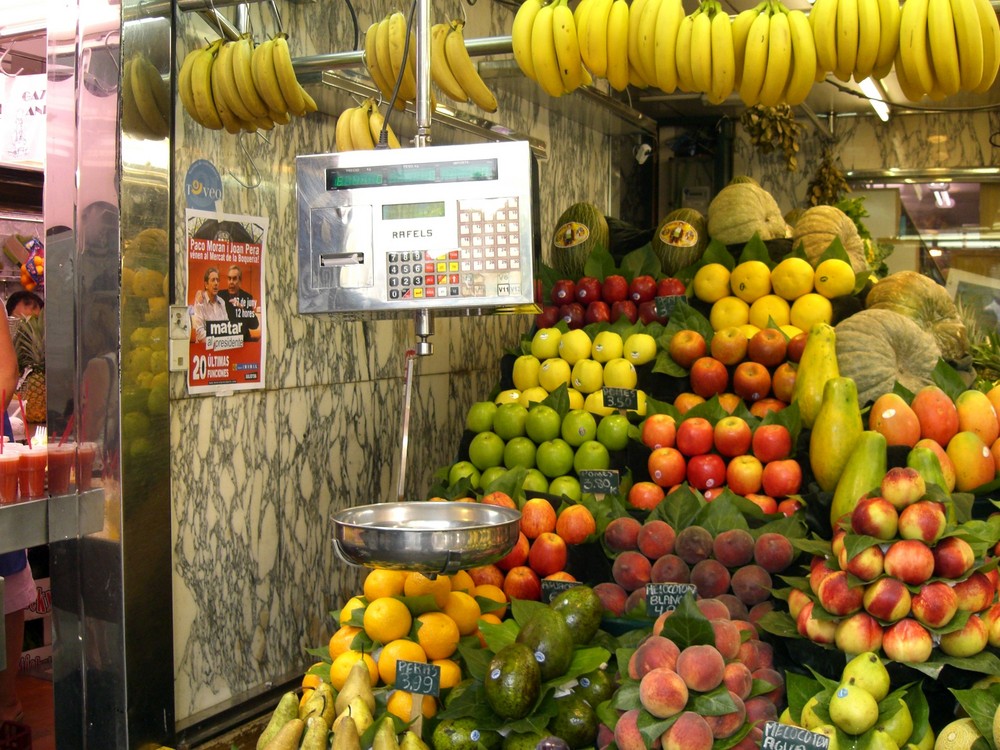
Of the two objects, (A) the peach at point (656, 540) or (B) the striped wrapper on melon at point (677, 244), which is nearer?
(A) the peach at point (656, 540)

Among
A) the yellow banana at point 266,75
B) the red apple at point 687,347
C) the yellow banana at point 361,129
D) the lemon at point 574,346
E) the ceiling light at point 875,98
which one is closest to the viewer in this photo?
the yellow banana at point 361,129

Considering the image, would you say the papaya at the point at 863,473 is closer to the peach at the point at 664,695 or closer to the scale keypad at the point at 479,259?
the peach at the point at 664,695

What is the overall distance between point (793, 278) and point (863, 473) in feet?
4.77

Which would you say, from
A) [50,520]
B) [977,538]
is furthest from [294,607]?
[977,538]

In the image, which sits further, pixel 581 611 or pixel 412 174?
pixel 581 611

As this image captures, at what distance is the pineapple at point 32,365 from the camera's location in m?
3.62

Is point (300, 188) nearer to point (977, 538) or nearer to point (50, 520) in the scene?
point (50, 520)

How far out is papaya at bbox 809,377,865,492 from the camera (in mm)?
2660

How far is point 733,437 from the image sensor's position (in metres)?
2.96

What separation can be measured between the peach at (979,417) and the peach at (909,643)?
3.14 feet

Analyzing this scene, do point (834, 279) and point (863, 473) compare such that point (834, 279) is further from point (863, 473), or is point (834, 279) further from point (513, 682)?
point (513, 682)

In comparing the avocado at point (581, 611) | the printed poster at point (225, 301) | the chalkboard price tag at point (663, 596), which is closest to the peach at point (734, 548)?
the chalkboard price tag at point (663, 596)

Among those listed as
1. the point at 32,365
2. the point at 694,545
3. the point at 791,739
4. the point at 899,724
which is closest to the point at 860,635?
the point at 899,724

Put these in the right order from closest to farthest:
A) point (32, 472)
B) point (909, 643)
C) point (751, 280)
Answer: point (909, 643), point (32, 472), point (751, 280)
